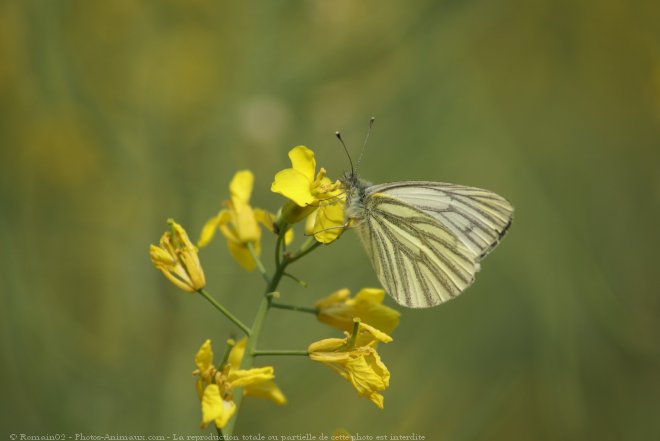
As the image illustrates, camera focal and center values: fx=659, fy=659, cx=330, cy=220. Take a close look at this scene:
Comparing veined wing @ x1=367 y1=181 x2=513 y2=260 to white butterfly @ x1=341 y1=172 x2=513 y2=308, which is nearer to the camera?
white butterfly @ x1=341 y1=172 x2=513 y2=308

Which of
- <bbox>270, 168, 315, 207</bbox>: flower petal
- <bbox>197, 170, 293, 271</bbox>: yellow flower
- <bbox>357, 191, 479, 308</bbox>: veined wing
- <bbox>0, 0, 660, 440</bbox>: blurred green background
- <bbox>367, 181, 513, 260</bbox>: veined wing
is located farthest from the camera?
<bbox>0, 0, 660, 440</bbox>: blurred green background

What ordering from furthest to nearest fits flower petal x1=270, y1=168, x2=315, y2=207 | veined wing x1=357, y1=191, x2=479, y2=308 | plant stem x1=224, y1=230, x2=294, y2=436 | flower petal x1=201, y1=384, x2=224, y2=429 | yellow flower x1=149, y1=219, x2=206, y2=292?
veined wing x1=357, y1=191, x2=479, y2=308
yellow flower x1=149, y1=219, x2=206, y2=292
flower petal x1=270, y1=168, x2=315, y2=207
plant stem x1=224, y1=230, x2=294, y2=436
flower petal x1=201, y1=384, x2=224, y2=429

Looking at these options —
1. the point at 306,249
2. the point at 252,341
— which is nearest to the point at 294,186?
the point at 306,249

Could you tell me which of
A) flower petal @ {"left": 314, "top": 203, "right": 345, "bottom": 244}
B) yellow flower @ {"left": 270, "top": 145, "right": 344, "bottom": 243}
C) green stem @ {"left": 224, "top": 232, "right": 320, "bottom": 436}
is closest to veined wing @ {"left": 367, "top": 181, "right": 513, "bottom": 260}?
flower petal @ {"left": 314, "top": 203, "right": 345, "bottom": 244}

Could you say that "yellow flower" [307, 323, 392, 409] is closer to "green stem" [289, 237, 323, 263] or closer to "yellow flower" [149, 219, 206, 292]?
"green stem" [289, 237, 323, 263]

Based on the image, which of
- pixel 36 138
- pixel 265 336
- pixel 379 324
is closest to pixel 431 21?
pixel 265 336

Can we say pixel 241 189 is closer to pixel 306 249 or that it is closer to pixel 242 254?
pixel 242 254

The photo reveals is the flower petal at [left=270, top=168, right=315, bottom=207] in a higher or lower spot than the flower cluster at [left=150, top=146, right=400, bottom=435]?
higher

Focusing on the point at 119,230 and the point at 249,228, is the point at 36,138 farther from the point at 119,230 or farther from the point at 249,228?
the point at 249,228
